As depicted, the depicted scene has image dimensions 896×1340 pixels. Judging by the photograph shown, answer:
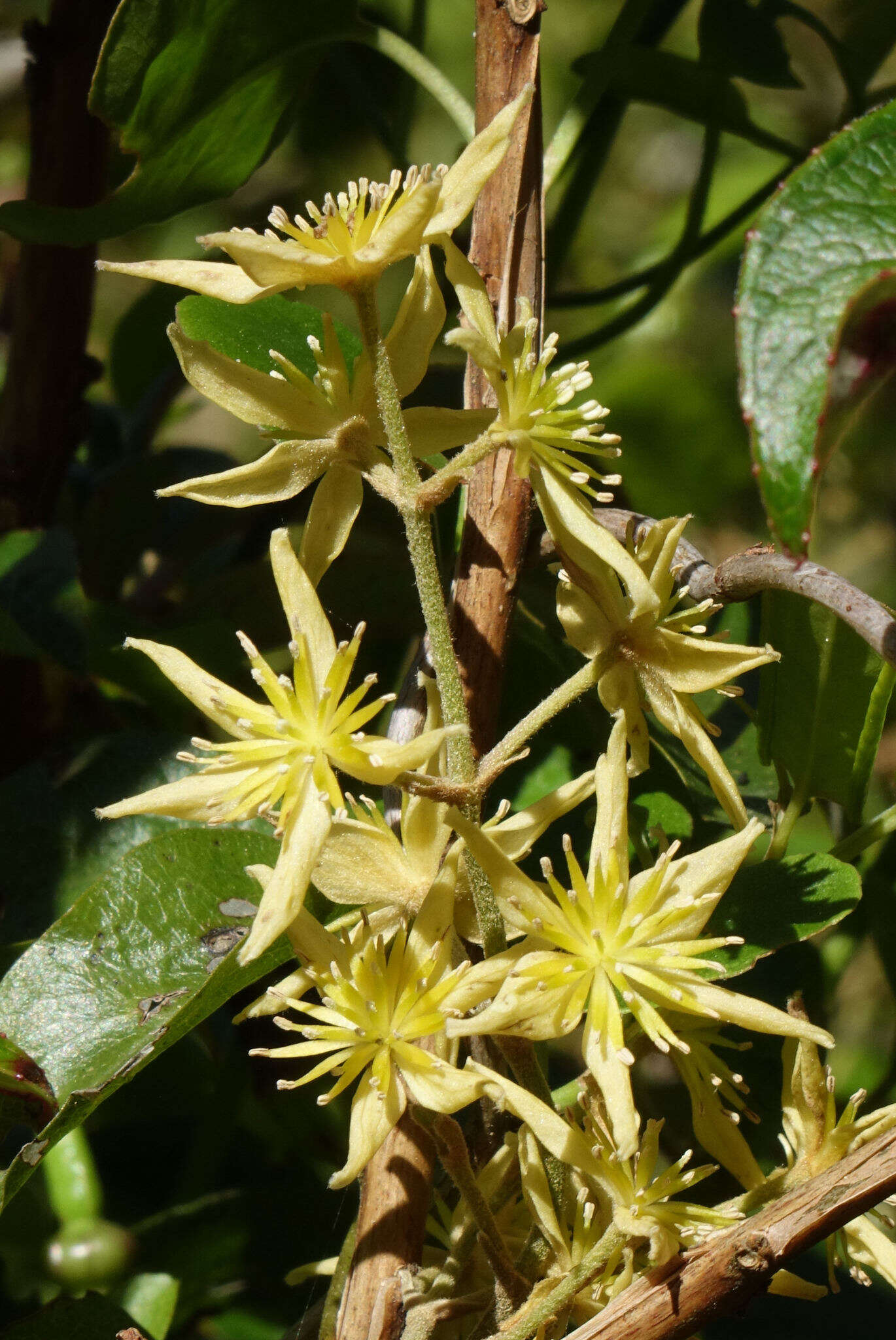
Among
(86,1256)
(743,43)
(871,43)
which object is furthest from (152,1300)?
(871,43)

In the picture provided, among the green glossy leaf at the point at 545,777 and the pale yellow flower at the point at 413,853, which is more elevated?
the pale yellow flower at the point at 413,853

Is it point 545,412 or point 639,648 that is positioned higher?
point 545,412

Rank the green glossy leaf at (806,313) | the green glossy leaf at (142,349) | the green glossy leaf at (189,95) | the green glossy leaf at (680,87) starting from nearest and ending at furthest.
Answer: the green glossy leaf at (806,313), the green glossy leaf at (189,95), the green glossy leaf at (680,87), the green glossy leaf at (142,349)

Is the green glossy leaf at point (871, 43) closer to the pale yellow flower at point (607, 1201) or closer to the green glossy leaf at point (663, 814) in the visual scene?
the green glossy leaf at point (663, 814)

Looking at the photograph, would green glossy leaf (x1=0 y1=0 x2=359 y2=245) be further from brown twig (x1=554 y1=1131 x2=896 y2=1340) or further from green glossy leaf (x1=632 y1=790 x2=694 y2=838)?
brown twig (x1=554 y1=1131 x2=896 y2=1340)

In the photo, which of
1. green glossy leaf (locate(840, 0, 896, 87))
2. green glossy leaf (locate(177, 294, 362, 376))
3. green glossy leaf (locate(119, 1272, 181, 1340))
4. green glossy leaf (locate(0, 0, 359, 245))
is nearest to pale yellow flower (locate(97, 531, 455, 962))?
green glossy leaf (locate(177, 294, 362, 376))

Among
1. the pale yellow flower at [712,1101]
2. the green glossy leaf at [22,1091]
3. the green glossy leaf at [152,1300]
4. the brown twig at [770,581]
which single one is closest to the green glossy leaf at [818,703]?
the brown twig at [770,581]

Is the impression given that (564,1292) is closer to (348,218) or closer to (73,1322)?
(73,1322)
